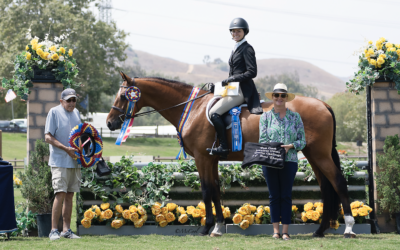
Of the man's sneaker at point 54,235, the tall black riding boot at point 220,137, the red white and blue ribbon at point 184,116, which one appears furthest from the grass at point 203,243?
the red white and blue ribbon at point 184,116

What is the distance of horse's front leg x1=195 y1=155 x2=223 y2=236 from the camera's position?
20.4 ft

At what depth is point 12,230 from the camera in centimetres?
586

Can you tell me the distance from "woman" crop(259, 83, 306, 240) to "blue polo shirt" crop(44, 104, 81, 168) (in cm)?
276

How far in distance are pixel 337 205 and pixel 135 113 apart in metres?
3.40

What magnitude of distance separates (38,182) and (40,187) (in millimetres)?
87

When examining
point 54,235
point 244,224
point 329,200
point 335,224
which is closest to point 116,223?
point 54,235

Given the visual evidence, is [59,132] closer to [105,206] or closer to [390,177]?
[105,206]

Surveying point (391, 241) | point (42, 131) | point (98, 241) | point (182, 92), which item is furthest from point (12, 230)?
point (391, 241)

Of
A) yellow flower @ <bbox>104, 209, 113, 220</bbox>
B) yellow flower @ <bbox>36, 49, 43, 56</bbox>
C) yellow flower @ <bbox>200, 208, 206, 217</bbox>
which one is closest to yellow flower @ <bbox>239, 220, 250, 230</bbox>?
yellow flower @ <bbox>200, 208, 206, 217</bbox>

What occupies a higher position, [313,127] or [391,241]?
[313,127]

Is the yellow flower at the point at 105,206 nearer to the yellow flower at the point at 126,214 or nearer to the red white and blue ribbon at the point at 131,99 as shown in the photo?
the yellow flower at the point at 126,214

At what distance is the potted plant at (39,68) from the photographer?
6.80m

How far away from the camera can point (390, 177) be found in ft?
22.4

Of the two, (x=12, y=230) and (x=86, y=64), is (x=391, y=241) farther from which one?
(x=86, y=64)
